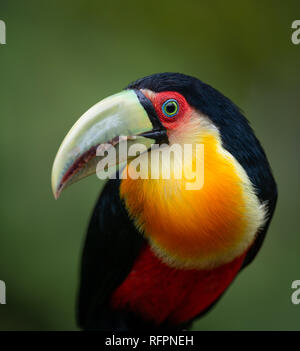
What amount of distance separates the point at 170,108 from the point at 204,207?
0.89 ft

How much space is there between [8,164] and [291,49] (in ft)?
4.98

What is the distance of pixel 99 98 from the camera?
2.17 meters

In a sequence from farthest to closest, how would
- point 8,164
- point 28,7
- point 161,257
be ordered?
point 8,164, point 28,7, point 161,257

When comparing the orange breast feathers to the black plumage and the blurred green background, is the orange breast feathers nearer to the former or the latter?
the black plumage

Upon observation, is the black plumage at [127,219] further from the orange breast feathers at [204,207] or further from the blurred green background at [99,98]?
the blurred green background at [99,98]

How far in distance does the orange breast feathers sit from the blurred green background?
1.00 metres

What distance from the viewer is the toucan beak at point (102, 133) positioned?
1127mm

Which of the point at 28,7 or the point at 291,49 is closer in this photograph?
the point at 28,7

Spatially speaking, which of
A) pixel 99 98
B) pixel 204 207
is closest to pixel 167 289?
pixel 204 207

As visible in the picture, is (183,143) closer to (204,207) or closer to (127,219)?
(204,207)

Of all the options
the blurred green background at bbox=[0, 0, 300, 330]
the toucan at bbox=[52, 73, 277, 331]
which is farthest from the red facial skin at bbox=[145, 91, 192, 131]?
the blurred green background at bbox=[0, 0, 300, 330]
